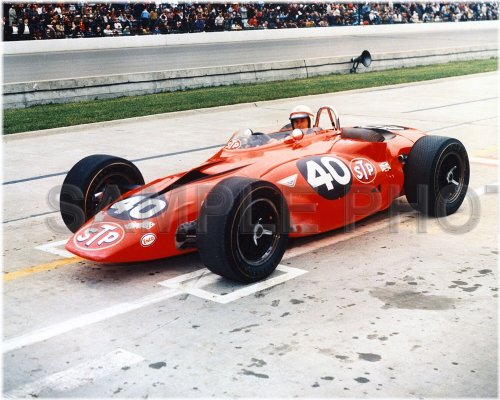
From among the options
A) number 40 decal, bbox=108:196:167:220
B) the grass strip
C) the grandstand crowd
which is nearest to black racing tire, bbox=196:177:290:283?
number 40 decal, bbox=108:196:167:220

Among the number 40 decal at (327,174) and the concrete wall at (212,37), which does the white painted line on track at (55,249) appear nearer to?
the number 40 decal at (327,174)

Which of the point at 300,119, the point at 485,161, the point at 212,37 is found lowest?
the point at 485,161

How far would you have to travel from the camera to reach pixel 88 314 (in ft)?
16.0

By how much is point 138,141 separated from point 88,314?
700 cm

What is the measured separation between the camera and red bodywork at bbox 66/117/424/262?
5.52 m

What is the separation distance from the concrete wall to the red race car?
19.2 meters

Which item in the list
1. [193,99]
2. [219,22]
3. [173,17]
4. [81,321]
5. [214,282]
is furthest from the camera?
[219,22]

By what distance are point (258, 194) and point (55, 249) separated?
2059mm

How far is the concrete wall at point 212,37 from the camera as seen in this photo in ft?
81.5

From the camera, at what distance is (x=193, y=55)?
2588cm

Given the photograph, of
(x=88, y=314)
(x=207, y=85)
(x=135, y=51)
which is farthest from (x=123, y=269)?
(x=135, y=51)

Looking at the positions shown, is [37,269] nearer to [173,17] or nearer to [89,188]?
[89,188]

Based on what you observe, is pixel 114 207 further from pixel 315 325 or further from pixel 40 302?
pixel 315 325

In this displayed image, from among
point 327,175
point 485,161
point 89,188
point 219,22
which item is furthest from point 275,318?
point 219,22
